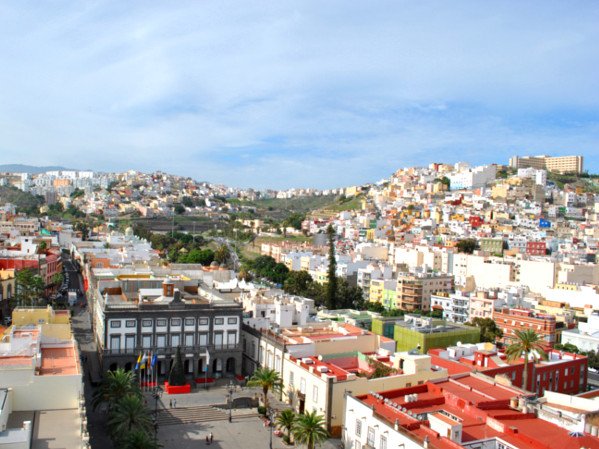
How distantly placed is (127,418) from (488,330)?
32.3 metres

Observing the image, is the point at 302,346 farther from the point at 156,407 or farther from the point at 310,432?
the point at 310,432

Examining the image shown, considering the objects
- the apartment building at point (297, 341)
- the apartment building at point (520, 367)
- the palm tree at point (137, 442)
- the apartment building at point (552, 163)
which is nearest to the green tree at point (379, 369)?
the apartment building at point (297, 341)

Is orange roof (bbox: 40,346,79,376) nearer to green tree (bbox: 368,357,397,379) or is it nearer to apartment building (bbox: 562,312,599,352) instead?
green tree (bbox: 368,357,397,379)

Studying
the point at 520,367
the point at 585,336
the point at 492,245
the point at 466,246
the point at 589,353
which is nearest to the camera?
the point at 520,367

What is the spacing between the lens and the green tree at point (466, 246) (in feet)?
281

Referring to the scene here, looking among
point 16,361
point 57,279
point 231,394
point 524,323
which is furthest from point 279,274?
point 16,361

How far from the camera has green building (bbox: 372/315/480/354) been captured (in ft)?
122

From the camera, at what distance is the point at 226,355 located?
34.1 m

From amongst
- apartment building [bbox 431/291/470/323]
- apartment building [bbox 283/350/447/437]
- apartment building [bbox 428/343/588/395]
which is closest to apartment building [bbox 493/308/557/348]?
apartment building [bbox 431/291/470/323]

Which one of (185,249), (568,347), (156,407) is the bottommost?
(156,407)

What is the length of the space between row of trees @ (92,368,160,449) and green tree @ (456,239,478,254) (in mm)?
66890

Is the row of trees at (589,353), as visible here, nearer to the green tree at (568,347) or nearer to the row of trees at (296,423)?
the green tree at (568,347)

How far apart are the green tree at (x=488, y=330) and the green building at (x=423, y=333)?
4.10 meters

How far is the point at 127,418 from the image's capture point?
2262 centimetres
